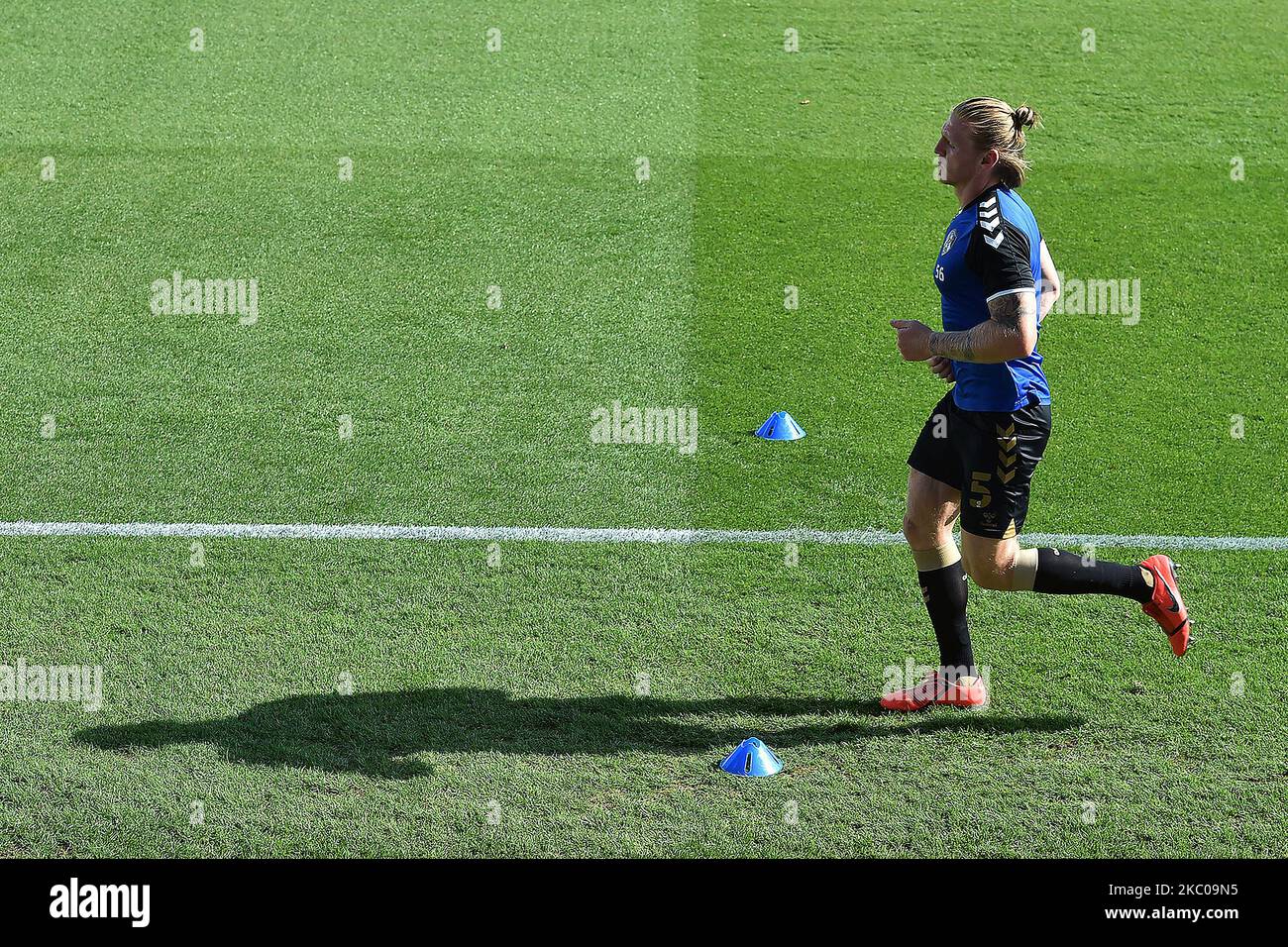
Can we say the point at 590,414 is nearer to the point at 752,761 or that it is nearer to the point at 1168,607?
the point at 752,761

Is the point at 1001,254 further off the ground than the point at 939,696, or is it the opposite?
the point at 1001,254

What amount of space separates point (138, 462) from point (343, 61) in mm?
6485

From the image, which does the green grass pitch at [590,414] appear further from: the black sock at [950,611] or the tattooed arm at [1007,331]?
the tattooed arm at [1007,331]

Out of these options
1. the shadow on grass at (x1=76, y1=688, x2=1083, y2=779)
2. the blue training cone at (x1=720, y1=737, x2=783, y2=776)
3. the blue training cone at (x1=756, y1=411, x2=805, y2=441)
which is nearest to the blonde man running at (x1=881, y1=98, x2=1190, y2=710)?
the shadow on grass at (x1=76, y1=688, x2=1083, y2=779)

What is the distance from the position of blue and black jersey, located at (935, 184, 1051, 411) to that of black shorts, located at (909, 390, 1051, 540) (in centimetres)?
5

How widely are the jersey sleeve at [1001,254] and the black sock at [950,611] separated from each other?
1.12 meters

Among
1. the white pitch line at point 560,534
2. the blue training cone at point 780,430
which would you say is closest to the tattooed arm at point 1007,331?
the white pitch line at point 560,534

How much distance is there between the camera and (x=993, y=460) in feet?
16.5

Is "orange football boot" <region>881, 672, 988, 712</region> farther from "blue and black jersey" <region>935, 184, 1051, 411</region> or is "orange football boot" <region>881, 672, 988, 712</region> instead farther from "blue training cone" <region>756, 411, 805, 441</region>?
"blue training cone" <region>756, 411, 805, 441</region>

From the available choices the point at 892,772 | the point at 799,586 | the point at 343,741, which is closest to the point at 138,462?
the point at 343,741

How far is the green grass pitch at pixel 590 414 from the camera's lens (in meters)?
5.03

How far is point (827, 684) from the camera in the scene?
561 centimetres

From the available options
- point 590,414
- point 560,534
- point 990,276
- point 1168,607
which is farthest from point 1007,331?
A: point 590,414

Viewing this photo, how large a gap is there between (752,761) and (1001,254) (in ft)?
6.17
